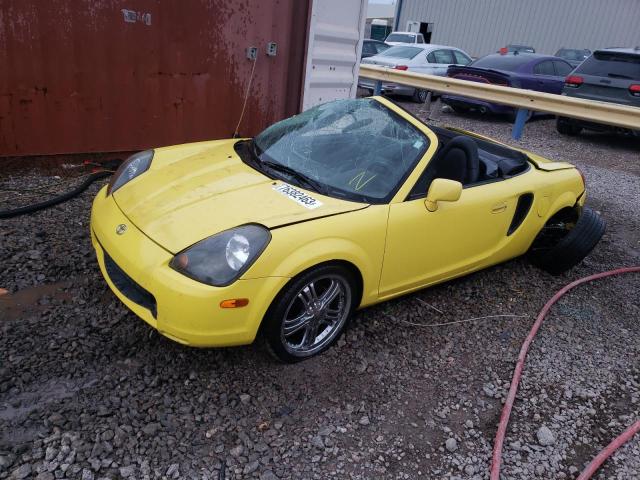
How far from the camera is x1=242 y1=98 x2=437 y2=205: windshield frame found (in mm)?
2951

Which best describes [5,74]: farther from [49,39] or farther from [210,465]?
[210,465]

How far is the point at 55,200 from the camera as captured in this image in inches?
168

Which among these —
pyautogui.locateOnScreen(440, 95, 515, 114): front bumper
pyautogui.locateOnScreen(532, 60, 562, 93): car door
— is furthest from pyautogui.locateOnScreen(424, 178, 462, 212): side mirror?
pyautogui.locateOnScreen(532, 60, 562, 93): car door

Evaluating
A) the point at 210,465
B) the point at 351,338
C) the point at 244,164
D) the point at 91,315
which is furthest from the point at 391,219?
the point at 91,315

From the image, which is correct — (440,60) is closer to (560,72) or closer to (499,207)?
(560,72)

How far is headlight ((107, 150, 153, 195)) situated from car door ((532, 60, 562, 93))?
31.6 feet

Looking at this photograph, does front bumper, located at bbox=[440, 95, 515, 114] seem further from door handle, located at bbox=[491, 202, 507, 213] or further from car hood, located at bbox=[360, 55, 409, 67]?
door handle, located at bbox=[491, 202, 507, 213]

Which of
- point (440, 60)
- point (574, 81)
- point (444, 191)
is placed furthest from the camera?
point (440, 60)

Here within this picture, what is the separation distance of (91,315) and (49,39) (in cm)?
297

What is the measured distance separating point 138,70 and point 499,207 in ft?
12.4

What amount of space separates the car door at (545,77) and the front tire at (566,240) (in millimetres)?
7476

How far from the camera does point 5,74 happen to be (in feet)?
14.8

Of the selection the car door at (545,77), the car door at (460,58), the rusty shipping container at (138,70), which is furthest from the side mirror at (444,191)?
the car door at (460,58)

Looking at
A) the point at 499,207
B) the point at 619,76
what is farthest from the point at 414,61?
the point at 499,207
